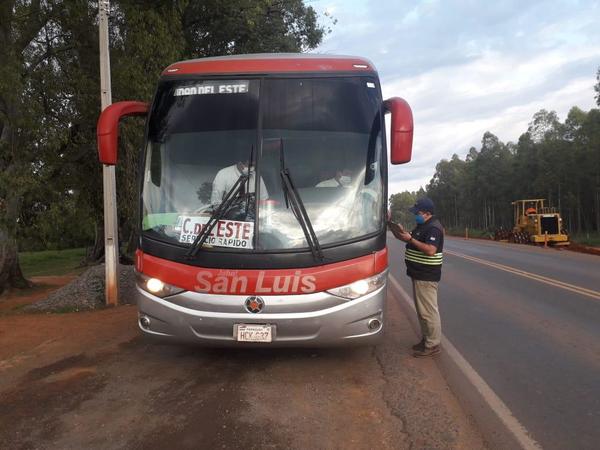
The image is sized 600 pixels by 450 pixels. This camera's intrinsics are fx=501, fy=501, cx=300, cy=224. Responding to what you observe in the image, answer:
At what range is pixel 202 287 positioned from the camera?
183 inches

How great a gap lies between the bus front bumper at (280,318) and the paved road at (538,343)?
146cm

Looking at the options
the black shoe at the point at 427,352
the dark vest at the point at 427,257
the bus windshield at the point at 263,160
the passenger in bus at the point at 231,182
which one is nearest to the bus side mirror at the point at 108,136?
the bus windshield at the point at 263,160

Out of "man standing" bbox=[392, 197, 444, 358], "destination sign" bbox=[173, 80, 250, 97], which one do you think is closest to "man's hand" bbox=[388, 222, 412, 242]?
"man standing" bbox=[392, 197, 444, 358]

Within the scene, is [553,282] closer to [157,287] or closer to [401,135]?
[401,135]

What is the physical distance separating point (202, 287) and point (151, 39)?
782cm

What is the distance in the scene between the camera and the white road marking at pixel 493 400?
370cm

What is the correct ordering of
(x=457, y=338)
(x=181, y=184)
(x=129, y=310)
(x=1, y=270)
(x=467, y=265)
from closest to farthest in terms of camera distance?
(x=181, y=184), (x=457, y=338), (x=129, y=310), (x=1, y=270), (x=467, y=265)

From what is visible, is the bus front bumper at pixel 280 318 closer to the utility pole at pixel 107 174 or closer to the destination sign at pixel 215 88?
the destination sign at pixel 215 88

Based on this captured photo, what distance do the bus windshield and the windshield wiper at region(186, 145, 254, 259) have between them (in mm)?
17

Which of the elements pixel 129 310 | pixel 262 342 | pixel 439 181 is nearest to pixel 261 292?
pixel 262 342

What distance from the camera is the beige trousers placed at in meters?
5.69

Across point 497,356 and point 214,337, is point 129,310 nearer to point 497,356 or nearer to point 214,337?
point 214,337

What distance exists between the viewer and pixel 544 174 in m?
55.9

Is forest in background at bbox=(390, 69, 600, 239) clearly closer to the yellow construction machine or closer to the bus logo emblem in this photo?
the yellow construction machine
